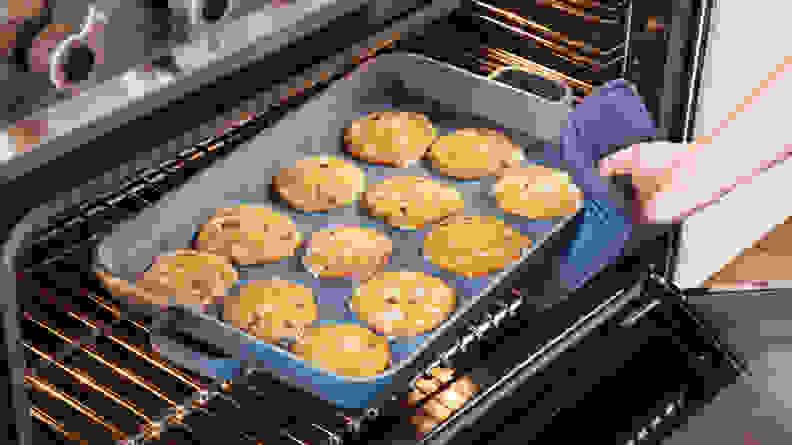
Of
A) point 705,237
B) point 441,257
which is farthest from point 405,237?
point 705,237

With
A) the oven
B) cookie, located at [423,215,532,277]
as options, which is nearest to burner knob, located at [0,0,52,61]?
the oven

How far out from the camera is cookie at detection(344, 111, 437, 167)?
1801mm

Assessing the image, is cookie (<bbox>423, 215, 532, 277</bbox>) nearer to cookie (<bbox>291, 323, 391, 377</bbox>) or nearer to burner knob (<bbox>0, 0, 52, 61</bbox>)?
cookie (<bbox>291, 323, 391, 377</bbox>)

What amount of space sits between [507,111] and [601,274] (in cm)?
32

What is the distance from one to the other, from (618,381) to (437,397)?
1.27ft

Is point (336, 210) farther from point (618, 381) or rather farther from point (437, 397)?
A: point (618, 381)

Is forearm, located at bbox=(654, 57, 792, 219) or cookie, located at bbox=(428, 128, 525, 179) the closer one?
forearm, located at bbox=(654, 57, 792, 219)

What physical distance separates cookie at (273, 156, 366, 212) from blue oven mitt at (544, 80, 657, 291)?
0.37 metres

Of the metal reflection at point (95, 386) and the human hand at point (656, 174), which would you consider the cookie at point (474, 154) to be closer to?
the human hand at point (656, 174)

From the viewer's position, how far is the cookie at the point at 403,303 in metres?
1.51

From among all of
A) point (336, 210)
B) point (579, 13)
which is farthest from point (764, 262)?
point (336, 210)

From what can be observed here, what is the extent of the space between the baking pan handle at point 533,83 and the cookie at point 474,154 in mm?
94

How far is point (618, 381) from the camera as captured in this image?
5.77 ft

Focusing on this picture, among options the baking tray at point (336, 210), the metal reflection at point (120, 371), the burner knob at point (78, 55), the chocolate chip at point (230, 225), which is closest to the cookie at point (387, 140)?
the baking tray at point (336, 210)
